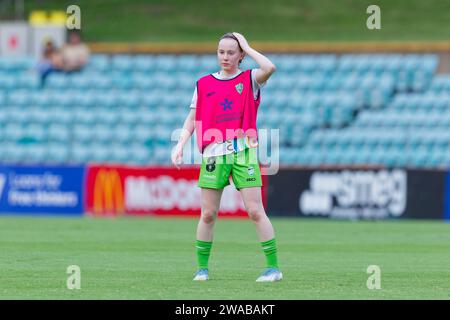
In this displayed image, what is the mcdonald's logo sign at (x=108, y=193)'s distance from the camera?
2370cm

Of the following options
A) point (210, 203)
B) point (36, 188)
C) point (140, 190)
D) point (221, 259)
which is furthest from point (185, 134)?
point (36, 188)

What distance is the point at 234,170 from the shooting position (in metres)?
10.8

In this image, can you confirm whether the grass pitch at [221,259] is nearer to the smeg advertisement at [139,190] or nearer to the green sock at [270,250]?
the green sock at [270,250]

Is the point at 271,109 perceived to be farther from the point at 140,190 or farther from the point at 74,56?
the point at 140,190

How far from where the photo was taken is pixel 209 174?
35.4 ft

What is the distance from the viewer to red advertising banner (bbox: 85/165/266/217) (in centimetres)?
2370

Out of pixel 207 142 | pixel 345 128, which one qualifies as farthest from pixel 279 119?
pixel 207 142

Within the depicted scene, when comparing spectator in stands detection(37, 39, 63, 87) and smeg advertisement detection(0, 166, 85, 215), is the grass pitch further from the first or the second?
spectator in stands detection(37, 39, 63, 87)

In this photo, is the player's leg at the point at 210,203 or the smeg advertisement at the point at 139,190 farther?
the smeg advertisement at the point at 139,190

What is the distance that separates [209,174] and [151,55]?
19.9 metres

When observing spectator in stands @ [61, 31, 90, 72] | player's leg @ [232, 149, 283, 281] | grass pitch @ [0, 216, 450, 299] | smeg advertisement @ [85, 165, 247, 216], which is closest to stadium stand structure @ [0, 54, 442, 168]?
spectator in stands @ [61, 31, 90, 72]

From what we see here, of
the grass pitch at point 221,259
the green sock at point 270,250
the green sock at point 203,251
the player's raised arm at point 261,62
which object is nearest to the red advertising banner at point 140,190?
the grass pitch at point 221,259

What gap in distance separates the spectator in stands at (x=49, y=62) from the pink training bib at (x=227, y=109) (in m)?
19.8

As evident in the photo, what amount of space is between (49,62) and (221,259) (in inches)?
687
